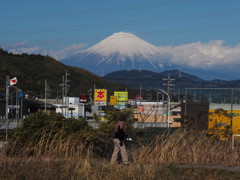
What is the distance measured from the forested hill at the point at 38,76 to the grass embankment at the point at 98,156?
388 ft

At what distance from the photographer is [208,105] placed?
195ft

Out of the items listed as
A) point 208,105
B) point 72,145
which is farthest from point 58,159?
point 208,105

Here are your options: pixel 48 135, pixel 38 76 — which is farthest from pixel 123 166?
pixel 38 76

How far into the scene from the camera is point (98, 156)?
1627 centimetres

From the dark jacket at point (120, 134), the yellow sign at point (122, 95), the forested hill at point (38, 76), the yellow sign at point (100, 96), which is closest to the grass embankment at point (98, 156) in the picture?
the dark jacket at point (120, 134)

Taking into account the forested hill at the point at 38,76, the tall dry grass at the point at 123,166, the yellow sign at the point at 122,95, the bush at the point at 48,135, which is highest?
the forested hill at the point at 38,76

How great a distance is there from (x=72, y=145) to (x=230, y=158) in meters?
5.09

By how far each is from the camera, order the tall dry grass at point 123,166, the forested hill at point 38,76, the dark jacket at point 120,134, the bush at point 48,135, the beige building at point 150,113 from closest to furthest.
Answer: the tall dry grass at point 123,166 < the dark jacket at point 120,134 < the bush at point 48,135 < the beige building at point 150,113 < the forested hill at point 38,76

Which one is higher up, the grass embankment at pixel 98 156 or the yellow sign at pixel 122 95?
the grass embankment at pixel 98 156

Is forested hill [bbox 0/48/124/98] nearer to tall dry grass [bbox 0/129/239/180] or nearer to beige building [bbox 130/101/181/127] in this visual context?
beige building [bbox 130/101/181/127]

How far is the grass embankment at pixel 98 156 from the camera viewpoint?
12.7 meters

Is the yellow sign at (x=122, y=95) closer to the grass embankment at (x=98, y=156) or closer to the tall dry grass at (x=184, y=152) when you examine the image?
the grass embankment at (x=98, y=156)

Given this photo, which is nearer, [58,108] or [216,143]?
[216,143]

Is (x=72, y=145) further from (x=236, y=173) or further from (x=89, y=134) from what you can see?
(x=236, y=173)
